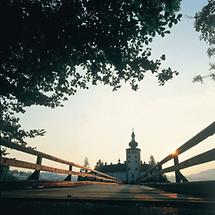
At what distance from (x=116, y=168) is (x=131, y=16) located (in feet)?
317

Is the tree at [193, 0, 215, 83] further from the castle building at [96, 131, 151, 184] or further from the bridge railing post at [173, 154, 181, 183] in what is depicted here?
the castle building at [96, 131, 151, 184]

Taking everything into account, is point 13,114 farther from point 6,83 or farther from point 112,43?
point 112,43

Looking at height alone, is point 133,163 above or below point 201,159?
above

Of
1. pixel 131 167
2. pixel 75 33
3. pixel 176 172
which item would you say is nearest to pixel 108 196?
pixel 176 172

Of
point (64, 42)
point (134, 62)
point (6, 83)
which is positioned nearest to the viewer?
point (64, 42)

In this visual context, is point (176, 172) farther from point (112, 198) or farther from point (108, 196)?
point (112, 198)

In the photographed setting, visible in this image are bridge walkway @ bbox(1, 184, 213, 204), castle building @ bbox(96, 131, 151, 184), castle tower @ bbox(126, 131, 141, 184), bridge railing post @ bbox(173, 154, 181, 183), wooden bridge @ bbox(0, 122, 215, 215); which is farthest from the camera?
castle building @ bbox(96, 131, 151, 184)

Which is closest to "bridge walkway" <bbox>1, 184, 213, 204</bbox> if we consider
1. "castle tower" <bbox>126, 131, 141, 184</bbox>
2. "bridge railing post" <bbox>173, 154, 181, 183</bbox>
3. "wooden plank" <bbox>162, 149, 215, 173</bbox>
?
"wooden plank" <bbox>162, 149, 215, 173</bbox>

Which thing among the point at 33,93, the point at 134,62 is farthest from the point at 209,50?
the point at 33,93

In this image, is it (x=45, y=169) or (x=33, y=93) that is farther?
(x=33, y=93)

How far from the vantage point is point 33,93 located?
794 centimetres

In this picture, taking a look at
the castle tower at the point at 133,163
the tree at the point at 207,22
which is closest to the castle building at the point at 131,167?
the castle tower at the point at 133,163

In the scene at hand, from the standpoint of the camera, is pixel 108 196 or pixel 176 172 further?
pixel 176 172

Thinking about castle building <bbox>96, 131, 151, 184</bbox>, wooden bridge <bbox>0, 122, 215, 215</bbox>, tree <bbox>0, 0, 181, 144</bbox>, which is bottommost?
wooden bridge <bbox>0, 122, 215, 215</bbox>
